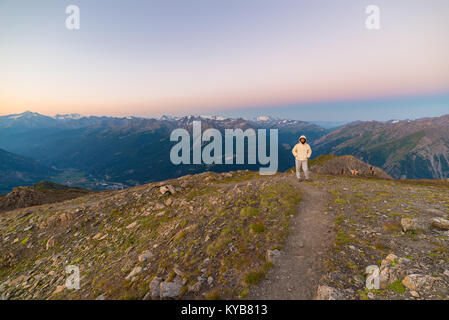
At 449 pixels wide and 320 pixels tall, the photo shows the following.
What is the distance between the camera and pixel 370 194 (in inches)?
704

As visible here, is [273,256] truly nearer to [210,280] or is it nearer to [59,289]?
[210,280]

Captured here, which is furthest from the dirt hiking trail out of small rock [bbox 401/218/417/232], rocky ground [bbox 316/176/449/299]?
small rock [bbox 401/218/417/232]

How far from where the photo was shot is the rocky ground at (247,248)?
299 inches

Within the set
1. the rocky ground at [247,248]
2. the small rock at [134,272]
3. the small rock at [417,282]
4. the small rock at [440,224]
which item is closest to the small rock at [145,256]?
the rocky ground at [247,248]

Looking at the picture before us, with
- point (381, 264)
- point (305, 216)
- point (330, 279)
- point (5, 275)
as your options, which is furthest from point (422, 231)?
point (5, 275)

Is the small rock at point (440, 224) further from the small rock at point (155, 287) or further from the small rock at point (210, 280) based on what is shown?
the small rock at point (155, 287)

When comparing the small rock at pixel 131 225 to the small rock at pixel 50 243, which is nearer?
the small rock at pixel 131 225

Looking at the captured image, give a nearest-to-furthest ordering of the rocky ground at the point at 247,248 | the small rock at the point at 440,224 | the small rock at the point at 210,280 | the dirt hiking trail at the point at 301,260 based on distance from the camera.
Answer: the dirt hiking trail at the point at 301,260 < the rocky ground at the point at 247,248 < the small rock at the point at 210,280 < the small rock at the point at 440,224

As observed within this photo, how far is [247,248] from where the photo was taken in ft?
33.6

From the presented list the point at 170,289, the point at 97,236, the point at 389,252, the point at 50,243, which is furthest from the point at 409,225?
the point at 50,243

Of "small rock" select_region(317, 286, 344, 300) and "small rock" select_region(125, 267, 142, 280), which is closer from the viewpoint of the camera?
"small rock" select_region(317, 286, 344, 300)

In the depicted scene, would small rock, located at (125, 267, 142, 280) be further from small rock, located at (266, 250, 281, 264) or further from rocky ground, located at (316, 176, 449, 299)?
rocky ground, located at (316, 176, 449, 299)

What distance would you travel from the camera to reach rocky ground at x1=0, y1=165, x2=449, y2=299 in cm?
760
